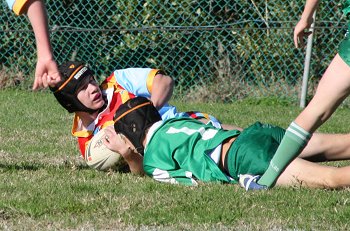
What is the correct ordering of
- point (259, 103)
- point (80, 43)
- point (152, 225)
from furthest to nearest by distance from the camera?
point (80, 43) → point (259, 103) → point (152, 225)

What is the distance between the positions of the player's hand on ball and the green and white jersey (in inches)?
9.4

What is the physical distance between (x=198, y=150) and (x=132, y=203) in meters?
0.95

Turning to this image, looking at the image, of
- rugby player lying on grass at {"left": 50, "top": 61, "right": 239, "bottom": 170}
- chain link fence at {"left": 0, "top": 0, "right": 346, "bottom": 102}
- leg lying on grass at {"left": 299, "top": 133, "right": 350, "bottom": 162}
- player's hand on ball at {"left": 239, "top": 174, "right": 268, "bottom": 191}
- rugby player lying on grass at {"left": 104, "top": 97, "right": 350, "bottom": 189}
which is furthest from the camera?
chain link fence at {"left": 0, "top": 0, "right": 346, "bottom": 102}

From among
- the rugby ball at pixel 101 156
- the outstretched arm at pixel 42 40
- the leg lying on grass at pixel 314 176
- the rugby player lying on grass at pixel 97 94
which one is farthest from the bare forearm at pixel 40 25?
the rugby player lying on grass at pixel 97 94

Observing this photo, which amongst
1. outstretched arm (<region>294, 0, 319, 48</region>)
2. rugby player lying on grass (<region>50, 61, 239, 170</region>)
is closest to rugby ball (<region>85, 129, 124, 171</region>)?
rugby player lying on grass (<region>50, 61, 239, 170</region>)

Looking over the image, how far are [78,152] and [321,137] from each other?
2.02 m

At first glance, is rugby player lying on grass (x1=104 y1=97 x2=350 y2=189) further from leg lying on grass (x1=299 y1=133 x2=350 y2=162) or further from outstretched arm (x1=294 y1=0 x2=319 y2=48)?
outstretched arm (x1=294 y1=0 x2=319 y2=48)

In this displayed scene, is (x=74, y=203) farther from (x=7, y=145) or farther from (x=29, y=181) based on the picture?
(x=7, y=145)

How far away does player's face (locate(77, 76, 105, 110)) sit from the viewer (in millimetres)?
6520

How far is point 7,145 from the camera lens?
751 cm

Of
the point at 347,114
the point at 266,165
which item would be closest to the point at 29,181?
the point at 266,165

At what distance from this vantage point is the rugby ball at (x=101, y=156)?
622 centimetres

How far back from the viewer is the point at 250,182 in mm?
5387

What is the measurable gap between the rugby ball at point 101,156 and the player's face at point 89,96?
30 cm
